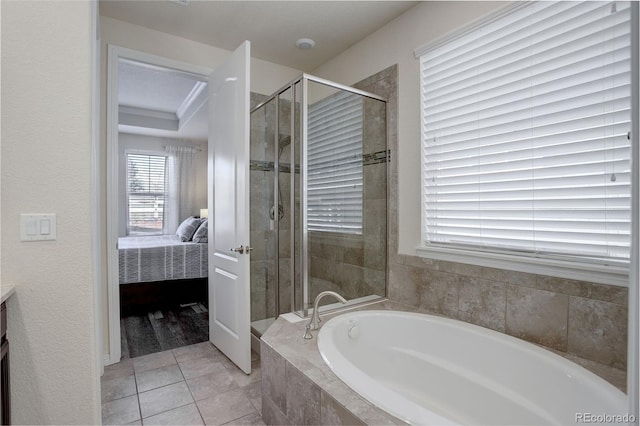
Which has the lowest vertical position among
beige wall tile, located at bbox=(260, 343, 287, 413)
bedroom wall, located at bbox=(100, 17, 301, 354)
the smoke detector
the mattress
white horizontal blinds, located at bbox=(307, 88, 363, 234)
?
beige wall tile, located at bbox=(260, 343, 287, 413)

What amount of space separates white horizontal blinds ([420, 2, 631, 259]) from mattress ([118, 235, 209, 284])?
118 inches

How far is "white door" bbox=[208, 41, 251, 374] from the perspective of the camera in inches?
90.9

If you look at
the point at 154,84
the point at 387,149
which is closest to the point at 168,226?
the point at 154,84

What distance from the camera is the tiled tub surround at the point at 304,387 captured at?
3.93ft

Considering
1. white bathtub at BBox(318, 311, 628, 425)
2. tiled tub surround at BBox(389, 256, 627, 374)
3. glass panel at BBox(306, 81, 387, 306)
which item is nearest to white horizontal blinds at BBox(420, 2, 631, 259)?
tiled tub surround at BBox(389, 256, 627, 374)

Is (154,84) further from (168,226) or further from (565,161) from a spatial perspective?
(565,161)

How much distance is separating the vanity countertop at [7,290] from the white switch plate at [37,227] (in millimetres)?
180

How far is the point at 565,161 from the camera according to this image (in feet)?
5.19

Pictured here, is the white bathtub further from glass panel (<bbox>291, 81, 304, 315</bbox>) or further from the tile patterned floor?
the tile patterned floor

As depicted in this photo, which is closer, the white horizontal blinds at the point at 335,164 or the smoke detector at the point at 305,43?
the white horizontal blinds at the point at 335,164

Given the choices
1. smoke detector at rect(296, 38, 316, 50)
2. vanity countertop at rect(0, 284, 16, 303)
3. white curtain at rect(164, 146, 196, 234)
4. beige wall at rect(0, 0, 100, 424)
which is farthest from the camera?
white curtain at rect(164, 146, 196, 234)

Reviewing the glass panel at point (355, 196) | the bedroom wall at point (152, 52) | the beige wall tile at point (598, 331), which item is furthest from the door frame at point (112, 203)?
the beige wall tile at point (598, 331)

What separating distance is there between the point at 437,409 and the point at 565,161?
1.40 metres

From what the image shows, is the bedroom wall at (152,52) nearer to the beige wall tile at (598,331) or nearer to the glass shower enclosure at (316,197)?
the glass shower enclosure at (316,197)
